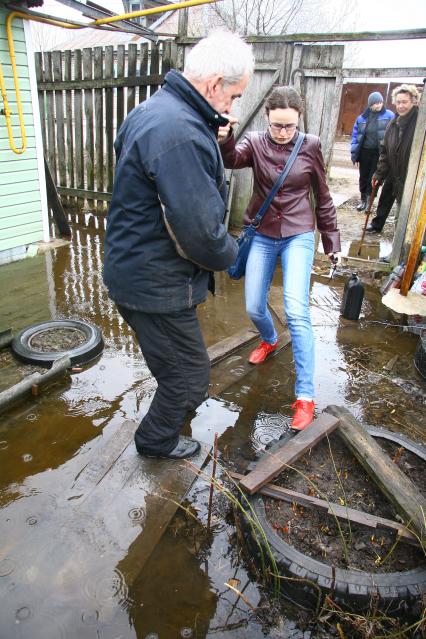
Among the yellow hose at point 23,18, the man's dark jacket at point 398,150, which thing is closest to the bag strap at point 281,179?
the yellow hose at point 23,18

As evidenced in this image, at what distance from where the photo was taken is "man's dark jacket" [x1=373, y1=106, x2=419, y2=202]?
251 inches

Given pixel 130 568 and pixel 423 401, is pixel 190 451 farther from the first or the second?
pixel 423 401

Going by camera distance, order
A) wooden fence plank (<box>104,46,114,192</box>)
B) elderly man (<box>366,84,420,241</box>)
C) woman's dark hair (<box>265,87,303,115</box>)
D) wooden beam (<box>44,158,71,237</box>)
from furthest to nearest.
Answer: wooden fence plank (<box>104,46,114,192</box>)
wooden beam (<box>44,158,71,237</box>)
elderly man (<box>366,84,420,241</box>)
woman's dark hair (<box>265,87,303,115</box>)

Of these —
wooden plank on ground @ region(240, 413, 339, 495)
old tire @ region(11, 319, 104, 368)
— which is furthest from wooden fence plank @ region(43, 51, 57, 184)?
wooden plank on ground @ region(240, 413, 339, 495)

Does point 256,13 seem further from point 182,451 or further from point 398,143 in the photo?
point 182,451

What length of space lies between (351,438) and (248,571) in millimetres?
931

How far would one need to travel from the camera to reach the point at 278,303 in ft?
17.6

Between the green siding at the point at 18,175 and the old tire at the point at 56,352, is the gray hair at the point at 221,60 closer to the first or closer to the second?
the old tire at the point at 56,352

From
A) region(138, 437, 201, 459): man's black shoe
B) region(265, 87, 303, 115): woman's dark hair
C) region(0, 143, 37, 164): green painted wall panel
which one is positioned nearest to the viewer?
region(138, 437, 201, 459): man's black shoe

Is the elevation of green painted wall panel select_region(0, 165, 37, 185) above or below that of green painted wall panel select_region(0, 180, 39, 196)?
above

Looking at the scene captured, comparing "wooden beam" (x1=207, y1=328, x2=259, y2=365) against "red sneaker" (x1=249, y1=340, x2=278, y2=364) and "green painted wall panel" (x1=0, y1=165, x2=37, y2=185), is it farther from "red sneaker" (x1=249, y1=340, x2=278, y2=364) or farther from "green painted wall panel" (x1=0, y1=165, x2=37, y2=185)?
"green painted wall panel" (x1=0, y1=165, x2=37, y2=185)

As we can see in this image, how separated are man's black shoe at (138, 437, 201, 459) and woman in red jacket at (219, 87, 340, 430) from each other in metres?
0.71

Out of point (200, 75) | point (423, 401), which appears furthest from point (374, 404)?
point (200, 75)

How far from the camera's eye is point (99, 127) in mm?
8070
